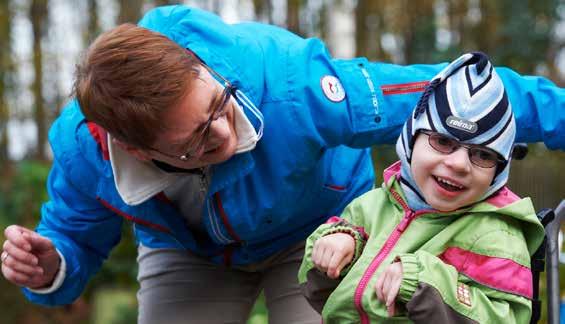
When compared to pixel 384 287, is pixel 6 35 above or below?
below

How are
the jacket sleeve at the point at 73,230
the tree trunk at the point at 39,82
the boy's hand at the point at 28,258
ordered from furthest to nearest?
the tree trunk at the point at 39,82 → the jacket sleeve at the point at 73,230 → the boy's hand at the point at 28,258

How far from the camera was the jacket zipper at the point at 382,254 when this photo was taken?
2406mm

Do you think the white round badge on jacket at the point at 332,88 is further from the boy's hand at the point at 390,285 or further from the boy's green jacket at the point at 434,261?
the boy's hand at the point at 390,285

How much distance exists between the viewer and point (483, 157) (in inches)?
93.4

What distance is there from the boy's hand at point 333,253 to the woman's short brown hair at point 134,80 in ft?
1.74

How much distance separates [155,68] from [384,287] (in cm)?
83

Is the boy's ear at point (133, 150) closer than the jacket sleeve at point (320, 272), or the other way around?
the jacket sleeve at point (320, 272)

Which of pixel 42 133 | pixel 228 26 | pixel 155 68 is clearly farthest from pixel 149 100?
pixel 42 133

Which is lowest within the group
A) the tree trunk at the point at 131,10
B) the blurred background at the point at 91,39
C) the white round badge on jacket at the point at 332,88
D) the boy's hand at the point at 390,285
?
the blurred background at the point at 91,39

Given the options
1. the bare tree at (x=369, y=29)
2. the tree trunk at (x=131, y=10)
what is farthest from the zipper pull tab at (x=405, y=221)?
the bare tree at (x=369, y=29)

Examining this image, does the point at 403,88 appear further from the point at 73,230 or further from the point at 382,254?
the point at 73,230

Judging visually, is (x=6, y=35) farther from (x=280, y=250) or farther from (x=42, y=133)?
(x=280, y=250)

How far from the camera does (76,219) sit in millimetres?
3277

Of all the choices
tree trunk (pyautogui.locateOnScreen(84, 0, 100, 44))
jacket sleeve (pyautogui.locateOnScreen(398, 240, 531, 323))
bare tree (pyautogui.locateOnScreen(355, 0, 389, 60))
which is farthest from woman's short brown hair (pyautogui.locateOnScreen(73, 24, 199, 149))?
bare tree (pyautogui.locateOnScreen(355, 0, 389, 60))
